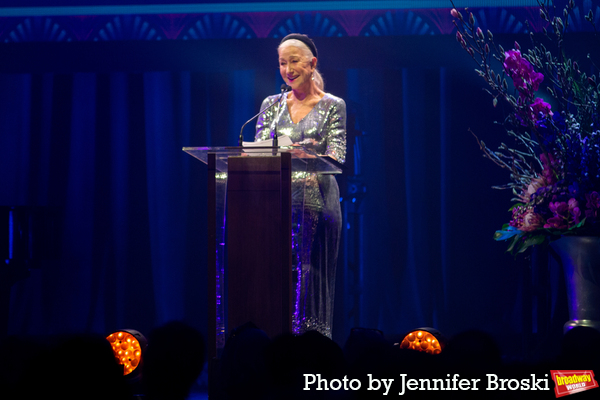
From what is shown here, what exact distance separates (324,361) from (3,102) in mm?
4060

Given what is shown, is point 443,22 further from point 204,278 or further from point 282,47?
point 204,278

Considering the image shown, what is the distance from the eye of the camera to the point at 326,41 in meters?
4.28

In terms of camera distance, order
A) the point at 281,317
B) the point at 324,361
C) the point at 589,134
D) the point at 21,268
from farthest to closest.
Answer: the point at 21,268 < the point at 589,134 < the point at 281,317 < the point at 324,361

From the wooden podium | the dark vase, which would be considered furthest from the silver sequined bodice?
the dark vase

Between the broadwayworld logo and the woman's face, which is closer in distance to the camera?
the broadwayworld logo

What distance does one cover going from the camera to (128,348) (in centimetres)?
230

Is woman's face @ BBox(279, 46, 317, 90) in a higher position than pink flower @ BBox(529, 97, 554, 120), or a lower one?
higher

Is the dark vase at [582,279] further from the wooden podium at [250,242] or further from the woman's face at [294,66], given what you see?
the woman's face at [294,66]

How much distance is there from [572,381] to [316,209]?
1.69 metres

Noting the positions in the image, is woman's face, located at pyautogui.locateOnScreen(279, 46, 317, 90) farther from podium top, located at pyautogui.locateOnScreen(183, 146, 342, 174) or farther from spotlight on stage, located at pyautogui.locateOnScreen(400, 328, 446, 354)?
spotlight on stage, located at pyautogui.locateOnScreen(400, 328, 446, 354)

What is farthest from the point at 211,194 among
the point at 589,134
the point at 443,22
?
the point at 443,22

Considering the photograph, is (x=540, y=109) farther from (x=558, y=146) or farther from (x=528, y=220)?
(x=528, y=220)

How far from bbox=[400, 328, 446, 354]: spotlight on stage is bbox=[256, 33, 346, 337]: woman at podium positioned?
1.94 ft

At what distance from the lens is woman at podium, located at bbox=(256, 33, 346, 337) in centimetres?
271
